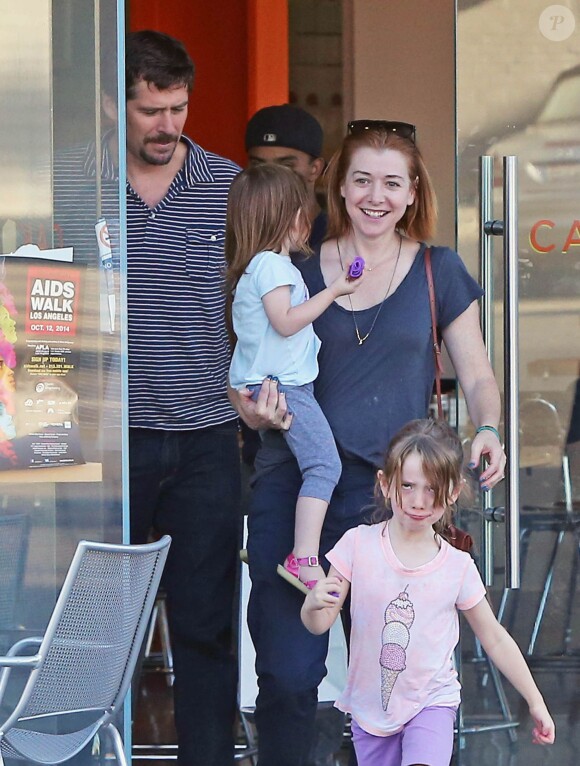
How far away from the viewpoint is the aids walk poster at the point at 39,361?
3.08 meters

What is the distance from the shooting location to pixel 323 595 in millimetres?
2660

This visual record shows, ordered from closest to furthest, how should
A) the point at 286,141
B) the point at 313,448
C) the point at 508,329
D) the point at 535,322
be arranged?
the point at 313,448
the point at 508,329
the point at 535,322
the point at 286,141

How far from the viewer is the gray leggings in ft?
9.73

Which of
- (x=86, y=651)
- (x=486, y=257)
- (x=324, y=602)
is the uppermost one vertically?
(x=486, y=257)

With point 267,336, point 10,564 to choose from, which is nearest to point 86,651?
point 10,564

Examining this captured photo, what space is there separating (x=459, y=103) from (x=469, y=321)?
971mm

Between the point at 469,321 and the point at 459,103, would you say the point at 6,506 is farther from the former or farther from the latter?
the point at 459,103

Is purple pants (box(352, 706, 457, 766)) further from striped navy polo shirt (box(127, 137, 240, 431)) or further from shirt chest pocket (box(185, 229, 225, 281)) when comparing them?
shirt chest pocket (box(185, 229, 225, 281))

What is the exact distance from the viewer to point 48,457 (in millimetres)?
3137

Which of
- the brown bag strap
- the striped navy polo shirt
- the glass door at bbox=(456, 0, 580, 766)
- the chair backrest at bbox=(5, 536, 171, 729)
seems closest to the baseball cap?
the glass door at bbox=(456, 0, 580, 766)

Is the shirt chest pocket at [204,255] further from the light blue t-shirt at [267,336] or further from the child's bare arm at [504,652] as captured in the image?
the child's bare arm at [504,652]

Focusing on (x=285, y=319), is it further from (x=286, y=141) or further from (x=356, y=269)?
(x=286, y=141)

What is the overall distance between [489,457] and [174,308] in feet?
3.08

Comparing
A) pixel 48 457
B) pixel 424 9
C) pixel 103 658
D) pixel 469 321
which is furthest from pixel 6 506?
pixel 424 9
